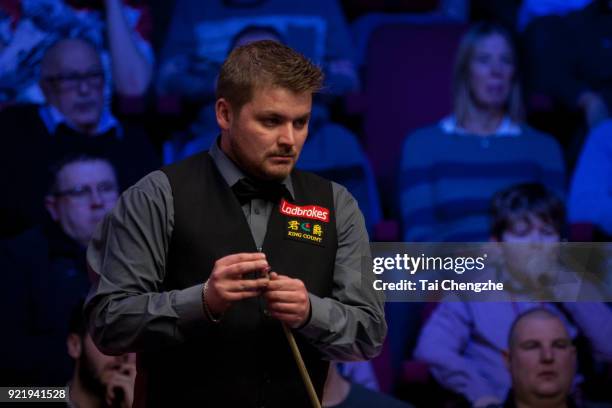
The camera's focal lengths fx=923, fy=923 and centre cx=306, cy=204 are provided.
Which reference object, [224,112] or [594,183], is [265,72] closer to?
[224,112]

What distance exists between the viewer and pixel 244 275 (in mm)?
1844

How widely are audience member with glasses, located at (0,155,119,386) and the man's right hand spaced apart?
2221 millimetres

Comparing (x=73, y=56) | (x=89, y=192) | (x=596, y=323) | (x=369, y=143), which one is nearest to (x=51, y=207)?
(x=89, y=192)

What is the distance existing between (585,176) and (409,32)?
99 centimetres

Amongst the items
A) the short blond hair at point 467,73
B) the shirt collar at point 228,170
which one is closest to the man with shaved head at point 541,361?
the short blond hair at point 467,73

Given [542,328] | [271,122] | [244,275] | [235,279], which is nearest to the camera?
[235,279]

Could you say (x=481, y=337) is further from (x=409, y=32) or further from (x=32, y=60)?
(x=32, y=60)

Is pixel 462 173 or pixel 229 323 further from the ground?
pixel 462 173

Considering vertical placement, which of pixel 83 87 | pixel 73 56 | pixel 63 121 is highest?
pixel 73 56

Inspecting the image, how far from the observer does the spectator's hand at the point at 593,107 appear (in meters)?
4.06

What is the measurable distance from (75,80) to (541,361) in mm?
2295

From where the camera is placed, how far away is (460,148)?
3.98 m

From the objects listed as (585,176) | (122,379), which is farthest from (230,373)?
(585,176)
